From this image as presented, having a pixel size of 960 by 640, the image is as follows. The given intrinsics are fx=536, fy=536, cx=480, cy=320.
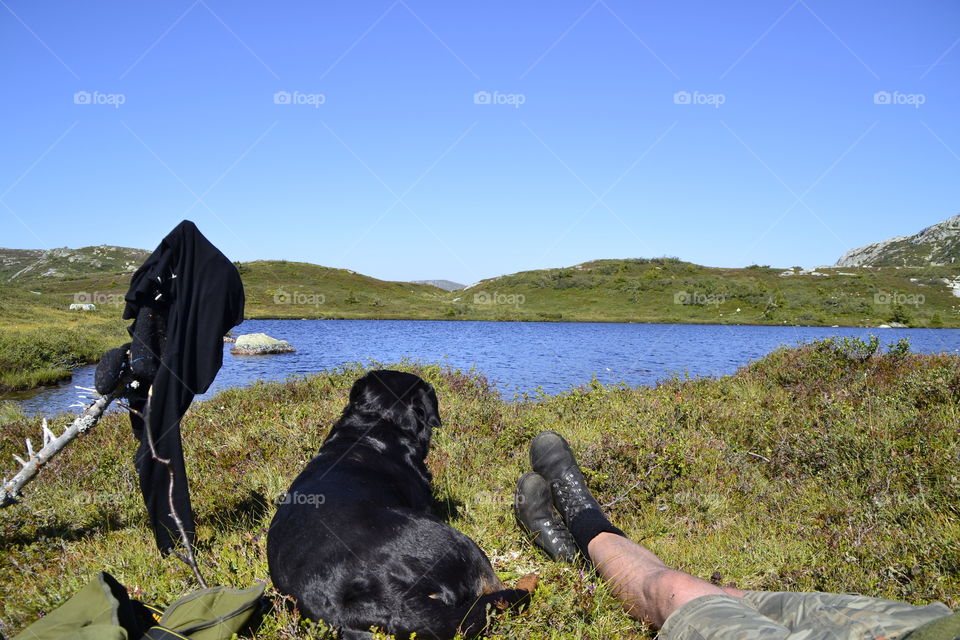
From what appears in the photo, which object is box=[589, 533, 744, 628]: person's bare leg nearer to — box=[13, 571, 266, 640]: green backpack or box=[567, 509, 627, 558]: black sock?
box=[567, 509, 627, 558]: black sock

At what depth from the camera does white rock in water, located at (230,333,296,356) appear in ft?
79.2

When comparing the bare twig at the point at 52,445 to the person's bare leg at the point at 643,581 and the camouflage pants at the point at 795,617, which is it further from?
the camouflage pants at the point at 795,617

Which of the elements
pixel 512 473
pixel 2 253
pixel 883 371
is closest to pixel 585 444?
pixel 512 473

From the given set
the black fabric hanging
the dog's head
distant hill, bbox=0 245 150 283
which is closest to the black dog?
the dog's head

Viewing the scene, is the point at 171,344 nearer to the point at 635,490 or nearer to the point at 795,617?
the point at 795,617

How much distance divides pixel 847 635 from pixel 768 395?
6.60 metres

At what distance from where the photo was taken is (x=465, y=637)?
2410 millimetres

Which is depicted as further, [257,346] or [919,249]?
[919,249]

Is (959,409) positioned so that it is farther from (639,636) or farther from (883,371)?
(639,636)

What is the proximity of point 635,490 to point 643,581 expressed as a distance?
83.4 inches

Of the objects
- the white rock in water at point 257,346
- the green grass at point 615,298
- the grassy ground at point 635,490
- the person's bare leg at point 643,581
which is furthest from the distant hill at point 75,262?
the person's bare leg at point 643,581

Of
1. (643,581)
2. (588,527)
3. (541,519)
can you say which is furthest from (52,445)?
(643,581)

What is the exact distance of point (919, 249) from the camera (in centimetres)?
10794

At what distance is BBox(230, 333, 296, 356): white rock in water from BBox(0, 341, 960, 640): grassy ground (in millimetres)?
16631
